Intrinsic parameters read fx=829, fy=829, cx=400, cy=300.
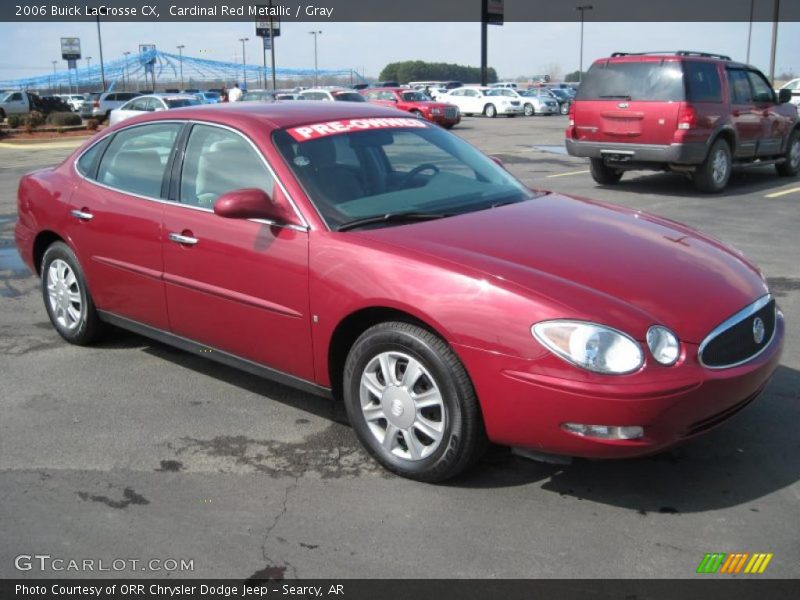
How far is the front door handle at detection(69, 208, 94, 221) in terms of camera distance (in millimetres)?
5086

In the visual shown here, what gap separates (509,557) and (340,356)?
1.30 meters

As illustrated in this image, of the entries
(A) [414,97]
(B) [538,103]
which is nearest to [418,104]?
(A) [414,97]

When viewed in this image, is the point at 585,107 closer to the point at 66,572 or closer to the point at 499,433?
the point at 499,433

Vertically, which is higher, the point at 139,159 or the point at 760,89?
the point at 760,89

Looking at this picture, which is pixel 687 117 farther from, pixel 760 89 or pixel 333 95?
pixel 333 95

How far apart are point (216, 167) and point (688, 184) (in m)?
10.9

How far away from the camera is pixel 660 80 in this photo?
11828mm

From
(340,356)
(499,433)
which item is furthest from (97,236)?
(499,433)

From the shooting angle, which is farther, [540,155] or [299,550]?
[540,155]

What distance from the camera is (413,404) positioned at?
3.56 metres

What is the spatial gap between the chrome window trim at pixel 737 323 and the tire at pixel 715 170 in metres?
8.95

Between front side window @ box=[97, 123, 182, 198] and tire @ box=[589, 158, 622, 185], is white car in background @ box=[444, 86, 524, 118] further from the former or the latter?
front side window @ box=[97, 123, 182, 198]

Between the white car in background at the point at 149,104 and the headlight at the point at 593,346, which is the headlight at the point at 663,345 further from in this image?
the white car in background at the point at 149,104
